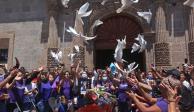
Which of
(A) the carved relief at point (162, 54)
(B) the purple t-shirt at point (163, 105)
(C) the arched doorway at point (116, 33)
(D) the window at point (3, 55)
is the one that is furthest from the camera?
(D) the window at point (3, 55)

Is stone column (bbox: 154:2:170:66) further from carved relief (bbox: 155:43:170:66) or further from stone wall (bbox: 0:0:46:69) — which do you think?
stone wall (bbox: 0:0:46:69)

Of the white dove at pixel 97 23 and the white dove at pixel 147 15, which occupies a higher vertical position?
the white dove at pixel 147 15

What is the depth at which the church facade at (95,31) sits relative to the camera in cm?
1667

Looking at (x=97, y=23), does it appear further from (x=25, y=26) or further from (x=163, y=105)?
(x=163, y=105)

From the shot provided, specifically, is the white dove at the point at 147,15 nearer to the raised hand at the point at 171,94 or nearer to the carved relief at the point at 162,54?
the carved relief at the point at 162,54

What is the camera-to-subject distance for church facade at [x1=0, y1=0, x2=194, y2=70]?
16.7 m

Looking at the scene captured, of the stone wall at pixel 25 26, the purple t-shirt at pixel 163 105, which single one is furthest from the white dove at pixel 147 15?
the purple t-shirt at pixel 163 105

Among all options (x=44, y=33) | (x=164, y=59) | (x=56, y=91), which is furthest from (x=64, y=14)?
(x=56, y=91)

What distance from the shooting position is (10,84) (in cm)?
738

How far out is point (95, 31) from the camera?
1823cm

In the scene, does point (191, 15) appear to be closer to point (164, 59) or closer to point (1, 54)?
point (164, 59)

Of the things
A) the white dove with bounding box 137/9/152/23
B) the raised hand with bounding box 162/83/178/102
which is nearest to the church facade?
the white dove with bounding box 137/9/152/23

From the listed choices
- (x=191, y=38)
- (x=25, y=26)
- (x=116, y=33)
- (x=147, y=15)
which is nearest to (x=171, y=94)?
(x=191, y=38)

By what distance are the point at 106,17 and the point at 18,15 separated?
5036 millimetres
